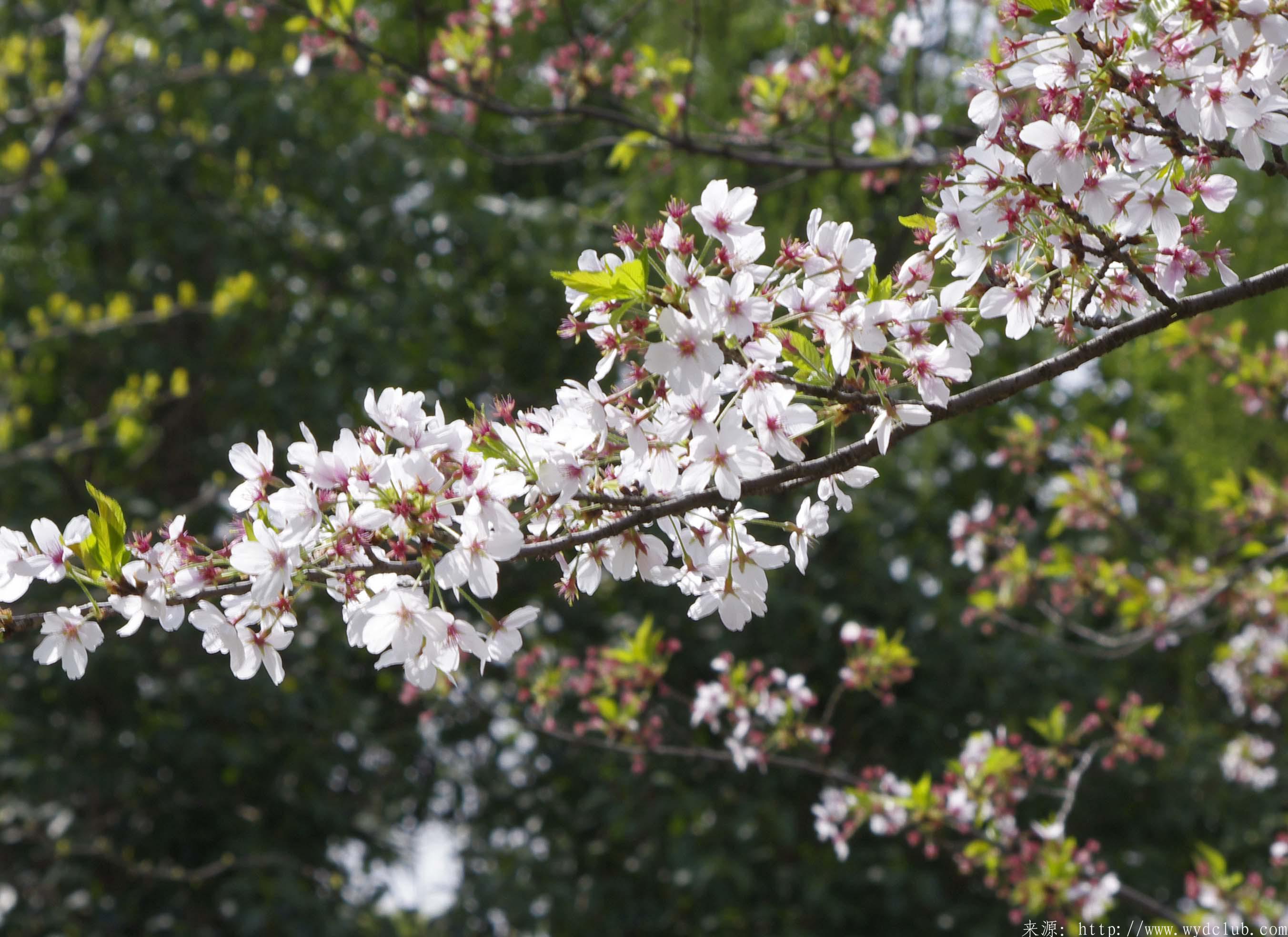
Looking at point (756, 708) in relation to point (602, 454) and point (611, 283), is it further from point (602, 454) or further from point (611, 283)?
point (611, 283)

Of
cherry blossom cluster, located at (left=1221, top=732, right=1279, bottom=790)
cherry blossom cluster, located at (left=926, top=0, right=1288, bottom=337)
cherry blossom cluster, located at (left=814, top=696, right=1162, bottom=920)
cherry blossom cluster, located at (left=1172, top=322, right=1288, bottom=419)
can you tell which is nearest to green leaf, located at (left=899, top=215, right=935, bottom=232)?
cherry blossom cluster, located at (left=926, top=0, right=1288, bottom=337)

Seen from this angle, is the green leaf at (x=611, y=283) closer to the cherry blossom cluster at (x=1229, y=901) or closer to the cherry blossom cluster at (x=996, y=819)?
the cherry blossom cluster at (x=996, y=819)

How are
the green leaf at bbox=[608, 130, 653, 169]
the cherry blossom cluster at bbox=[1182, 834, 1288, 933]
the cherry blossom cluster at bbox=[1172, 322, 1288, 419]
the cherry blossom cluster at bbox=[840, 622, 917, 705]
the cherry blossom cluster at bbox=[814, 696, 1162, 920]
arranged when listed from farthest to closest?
1. the cherry blossom cluster at bbox=[1172, 322, 1288, 419]
2. the cherry blossom cluster at bbox=[1182, 834, 1288, 933]
3. the cherry blossom cluster at bbox=[840, 622, 917, 705]
4. the green leaf at bbox=[608, 130, 653, 169]
5. the cherry blossom cluster at bbox=[814, 696, 1162, 920]

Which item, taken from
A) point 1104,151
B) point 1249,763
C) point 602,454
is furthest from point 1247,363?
point 602,454

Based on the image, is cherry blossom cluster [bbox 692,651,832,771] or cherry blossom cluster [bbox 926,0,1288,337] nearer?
cherry blossom cluster [bbox 926,0,1288,337]

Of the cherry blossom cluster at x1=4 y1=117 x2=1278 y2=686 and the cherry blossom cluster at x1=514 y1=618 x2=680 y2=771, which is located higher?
the cherry blossom cluster at x1=4 y1=117 x2=1278 y2=686

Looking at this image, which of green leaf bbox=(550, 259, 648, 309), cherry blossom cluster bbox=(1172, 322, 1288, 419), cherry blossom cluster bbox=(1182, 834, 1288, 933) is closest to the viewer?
green leaf bbox=(550, 259, 648, 309)

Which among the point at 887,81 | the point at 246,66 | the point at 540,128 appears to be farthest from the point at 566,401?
the point at 540,128

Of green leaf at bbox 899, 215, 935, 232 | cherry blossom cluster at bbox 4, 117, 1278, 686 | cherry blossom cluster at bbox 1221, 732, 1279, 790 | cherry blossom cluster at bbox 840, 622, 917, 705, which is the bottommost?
cherry blossom cluster at bbox 1221, 732, 1279, 790

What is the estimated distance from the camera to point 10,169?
16.2ft

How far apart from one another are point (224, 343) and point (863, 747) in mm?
3431

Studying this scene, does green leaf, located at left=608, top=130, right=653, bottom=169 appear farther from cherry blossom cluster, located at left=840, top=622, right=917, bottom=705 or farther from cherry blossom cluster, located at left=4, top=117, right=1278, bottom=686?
cherry blossom cluster, located at left=4, top=117, right=1278, bottom=686

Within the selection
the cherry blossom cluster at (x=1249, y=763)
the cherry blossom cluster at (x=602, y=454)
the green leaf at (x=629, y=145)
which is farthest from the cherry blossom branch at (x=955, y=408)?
the cherry blossom cluster at (x=1249, y=763)

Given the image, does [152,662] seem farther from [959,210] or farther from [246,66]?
[959,210]
